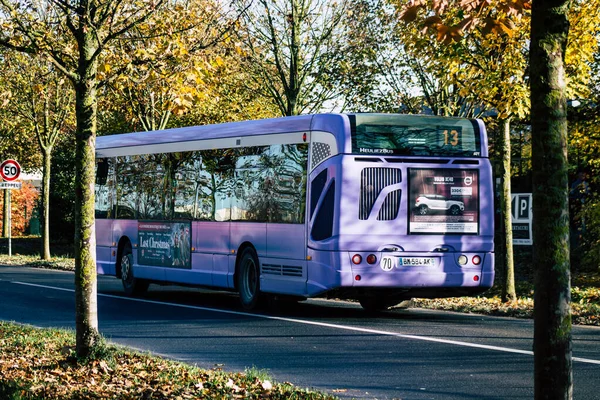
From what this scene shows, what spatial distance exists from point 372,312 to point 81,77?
323 inches

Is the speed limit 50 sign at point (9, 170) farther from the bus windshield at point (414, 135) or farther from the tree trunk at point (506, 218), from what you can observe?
the bus windshield at point (414, 135)

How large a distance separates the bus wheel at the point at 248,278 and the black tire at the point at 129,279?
4011mm

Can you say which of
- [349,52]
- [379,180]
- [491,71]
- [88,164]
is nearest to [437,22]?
[88,164]

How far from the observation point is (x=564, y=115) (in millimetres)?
5762

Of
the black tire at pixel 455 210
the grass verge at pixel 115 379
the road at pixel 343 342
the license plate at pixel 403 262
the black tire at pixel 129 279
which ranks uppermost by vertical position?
the black tire at pixel 455 210

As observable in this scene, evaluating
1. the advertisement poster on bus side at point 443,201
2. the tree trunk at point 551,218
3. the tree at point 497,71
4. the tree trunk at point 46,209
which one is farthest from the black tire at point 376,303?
the tree trunk at point 46,209

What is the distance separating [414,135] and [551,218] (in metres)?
10.2

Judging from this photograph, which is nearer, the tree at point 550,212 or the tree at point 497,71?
the tree at point 550,212

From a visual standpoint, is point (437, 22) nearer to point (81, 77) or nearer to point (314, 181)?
point (81, 77)

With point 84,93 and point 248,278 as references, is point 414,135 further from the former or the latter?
point 84,93

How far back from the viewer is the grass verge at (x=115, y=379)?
8.56m

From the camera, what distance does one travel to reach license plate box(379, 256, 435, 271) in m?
15.4

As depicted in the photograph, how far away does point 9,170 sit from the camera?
35.5 meters

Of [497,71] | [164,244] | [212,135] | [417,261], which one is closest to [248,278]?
[212,135]
